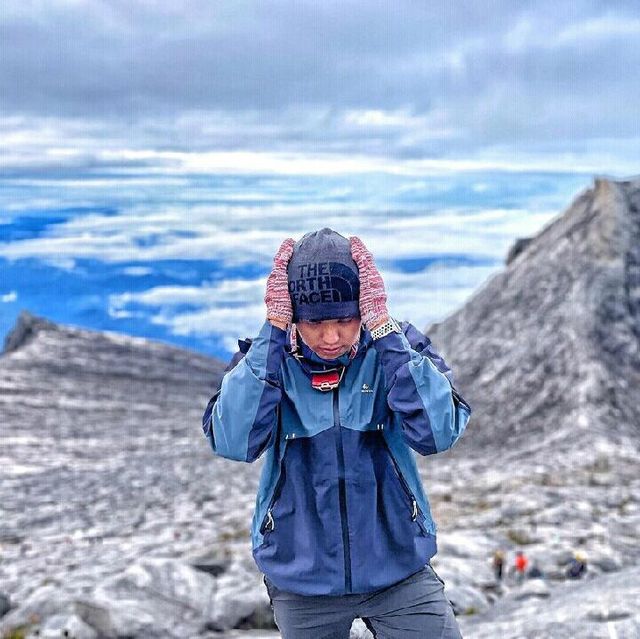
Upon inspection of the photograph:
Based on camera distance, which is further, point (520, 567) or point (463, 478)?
point (463, 478)

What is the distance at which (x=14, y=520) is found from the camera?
1820 centimetres

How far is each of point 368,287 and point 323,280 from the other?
25cm

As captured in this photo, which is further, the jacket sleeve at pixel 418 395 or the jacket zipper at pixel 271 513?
the jacket zipper at pixel 271 513

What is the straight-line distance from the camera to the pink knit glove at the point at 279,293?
4754 millimetres

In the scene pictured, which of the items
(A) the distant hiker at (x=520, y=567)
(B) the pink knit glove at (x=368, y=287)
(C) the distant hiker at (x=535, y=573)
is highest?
(B) the pink knit glove at (x=368, y=287)

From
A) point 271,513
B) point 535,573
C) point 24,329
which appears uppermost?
point 24,329

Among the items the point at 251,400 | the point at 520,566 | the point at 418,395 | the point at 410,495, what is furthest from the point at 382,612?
the point at 520,566

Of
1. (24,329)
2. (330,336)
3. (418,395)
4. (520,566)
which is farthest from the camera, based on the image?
(24,329)

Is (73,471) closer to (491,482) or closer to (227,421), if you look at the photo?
(491,482)

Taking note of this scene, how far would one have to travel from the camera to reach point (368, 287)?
15.7 ft

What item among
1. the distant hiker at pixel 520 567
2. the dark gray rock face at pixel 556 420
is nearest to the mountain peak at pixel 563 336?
the dark gray rock face at pixel 556 420

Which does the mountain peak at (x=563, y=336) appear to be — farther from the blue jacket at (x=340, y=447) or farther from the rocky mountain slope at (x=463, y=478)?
the blue jacket at (x=340, y=447)

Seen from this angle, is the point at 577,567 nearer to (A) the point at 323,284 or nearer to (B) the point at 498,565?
(B) the point at 498,565

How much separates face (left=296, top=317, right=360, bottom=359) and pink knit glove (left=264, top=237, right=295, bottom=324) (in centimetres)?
11
